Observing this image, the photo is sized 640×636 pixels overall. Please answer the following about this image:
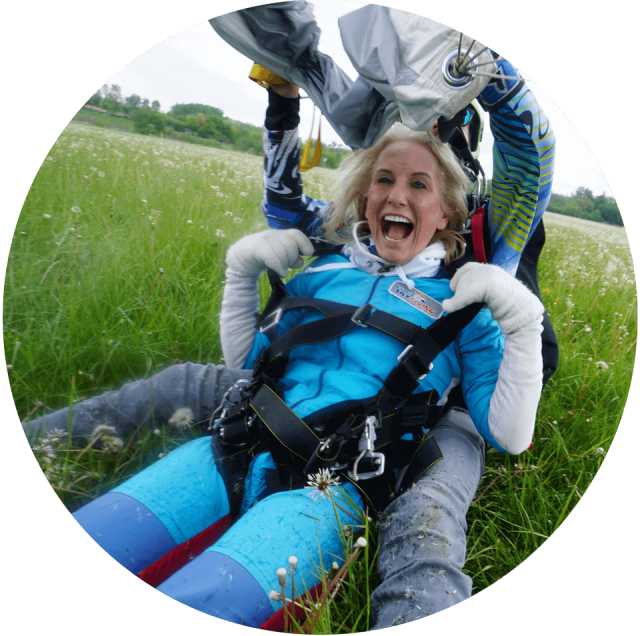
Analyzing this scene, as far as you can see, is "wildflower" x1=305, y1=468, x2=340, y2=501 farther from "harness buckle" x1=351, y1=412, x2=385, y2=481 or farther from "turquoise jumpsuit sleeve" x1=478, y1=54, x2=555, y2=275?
"turquoise jumpsuit sleeve" x1=478, y1=54, x2=555, y2=275

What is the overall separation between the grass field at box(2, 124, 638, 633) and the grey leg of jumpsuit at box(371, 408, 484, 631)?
9cm

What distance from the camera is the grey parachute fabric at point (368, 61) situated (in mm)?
1114

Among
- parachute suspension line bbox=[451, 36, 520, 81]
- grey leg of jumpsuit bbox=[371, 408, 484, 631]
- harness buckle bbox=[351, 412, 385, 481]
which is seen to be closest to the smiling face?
parachute suspension line bbox=[451, 36, 520, 81]

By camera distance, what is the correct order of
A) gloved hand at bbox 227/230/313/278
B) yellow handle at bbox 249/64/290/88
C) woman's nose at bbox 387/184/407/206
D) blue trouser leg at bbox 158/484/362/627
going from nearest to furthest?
blue trouser leg at bbox 158/484/362/627
yellow handle at bbox 249/64/290/88
woman's nose at bbox 387/184/407/206
gloved hand at bbox 227/230/313/278

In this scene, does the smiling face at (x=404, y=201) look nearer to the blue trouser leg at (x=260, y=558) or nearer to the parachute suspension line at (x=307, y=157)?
the parachute suspension line at (x=307, y=157)

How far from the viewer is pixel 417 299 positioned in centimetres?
151

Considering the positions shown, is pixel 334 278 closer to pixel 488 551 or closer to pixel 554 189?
pixel 554 189

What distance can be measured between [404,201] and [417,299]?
36cm

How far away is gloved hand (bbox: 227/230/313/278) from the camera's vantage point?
163cm

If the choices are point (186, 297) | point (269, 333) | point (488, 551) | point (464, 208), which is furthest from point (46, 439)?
point (464, 208)

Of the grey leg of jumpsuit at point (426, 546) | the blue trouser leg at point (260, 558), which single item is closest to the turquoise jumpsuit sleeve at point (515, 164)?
the grey leg of jumpsuit at point (426, 546)

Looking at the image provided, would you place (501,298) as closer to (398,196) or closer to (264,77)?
(398,196)

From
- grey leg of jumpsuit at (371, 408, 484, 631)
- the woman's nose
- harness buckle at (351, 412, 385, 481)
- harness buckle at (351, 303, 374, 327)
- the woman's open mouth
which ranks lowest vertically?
grey leg of jumpsuit at (371, 408, 484, 631)

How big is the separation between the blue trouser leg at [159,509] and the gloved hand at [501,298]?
98 centimetres
